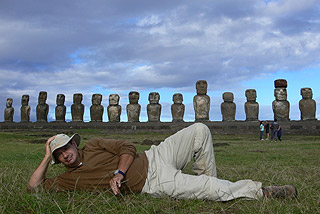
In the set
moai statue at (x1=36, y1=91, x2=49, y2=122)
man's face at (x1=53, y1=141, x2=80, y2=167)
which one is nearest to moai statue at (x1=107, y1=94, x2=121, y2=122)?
moai statue at (x1=36, y1=91, x2=49, y2=122)

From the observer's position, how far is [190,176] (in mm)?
3180

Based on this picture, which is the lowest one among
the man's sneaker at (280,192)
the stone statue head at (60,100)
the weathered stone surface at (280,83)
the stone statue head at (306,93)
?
the man's sneaker at (280,192)

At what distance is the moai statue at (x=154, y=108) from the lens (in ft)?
66.9

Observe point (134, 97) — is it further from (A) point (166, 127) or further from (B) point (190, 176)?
(B) point (190, 176)

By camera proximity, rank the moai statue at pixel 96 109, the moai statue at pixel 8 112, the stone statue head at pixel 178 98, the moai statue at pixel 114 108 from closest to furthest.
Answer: the stone statue head at pixel 178 98 → the moai statue at pixel 114 108 → the moai statue at pixel 96 109 → the moai statue at pixel 8 112

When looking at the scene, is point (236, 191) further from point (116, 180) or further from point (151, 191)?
point (116, 180)

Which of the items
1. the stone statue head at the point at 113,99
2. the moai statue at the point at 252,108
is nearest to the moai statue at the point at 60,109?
the stone statue head at the point at 113,99

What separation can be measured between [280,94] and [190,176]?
17.4m

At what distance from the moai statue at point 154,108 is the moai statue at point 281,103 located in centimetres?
634

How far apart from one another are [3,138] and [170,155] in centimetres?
1156

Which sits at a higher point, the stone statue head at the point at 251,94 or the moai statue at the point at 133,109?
the stone statue head at the point at 251,94

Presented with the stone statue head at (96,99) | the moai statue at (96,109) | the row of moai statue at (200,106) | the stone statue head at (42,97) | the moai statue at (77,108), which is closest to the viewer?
the row of moai statue at (200,106)

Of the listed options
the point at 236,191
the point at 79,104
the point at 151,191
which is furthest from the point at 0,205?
the point at 79,104

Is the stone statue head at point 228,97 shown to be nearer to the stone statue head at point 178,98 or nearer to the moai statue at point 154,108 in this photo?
the stone statue head at point 178,98
